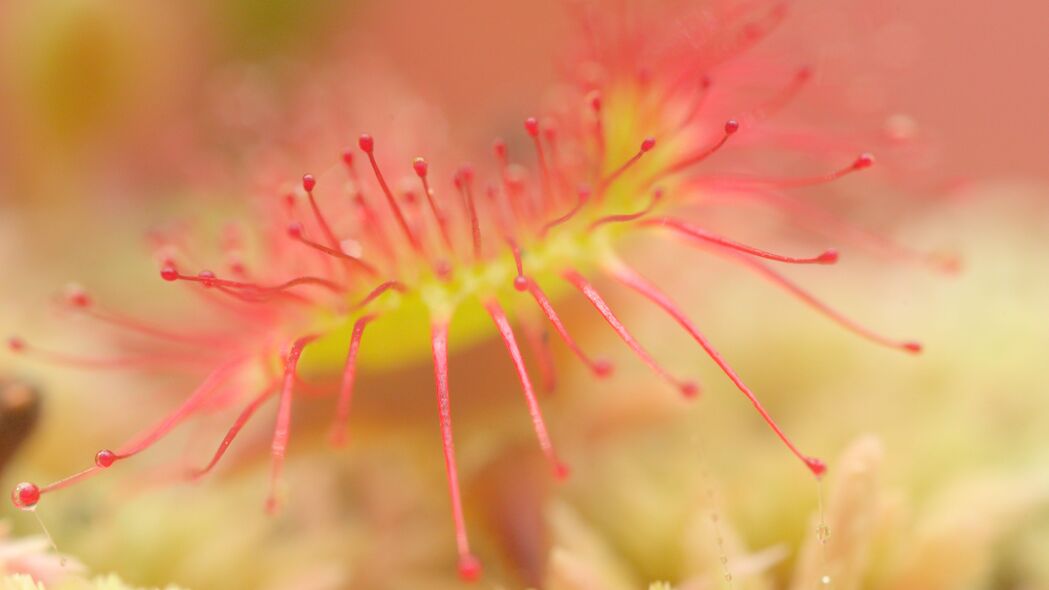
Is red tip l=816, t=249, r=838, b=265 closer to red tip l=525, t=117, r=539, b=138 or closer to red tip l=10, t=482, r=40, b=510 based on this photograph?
red tip l=525, t=117, r=539, b=138

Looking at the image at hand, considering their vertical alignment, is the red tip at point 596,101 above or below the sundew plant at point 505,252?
above

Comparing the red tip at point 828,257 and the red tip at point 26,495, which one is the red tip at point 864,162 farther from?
the red tip at point 26,495

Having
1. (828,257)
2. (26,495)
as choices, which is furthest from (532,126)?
(26,495)

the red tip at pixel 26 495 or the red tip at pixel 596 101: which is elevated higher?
the red tip at pixel 596 101

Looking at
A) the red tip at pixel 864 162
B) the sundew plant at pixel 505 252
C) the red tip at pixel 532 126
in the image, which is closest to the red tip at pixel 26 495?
the sundew plant at pixel 505 252

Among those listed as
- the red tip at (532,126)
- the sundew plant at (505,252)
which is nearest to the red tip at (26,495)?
the sundew plant at (505,252)

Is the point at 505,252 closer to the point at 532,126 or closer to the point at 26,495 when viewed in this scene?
the point at 532,126

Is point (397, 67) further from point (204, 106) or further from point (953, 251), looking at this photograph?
point (953, 251)

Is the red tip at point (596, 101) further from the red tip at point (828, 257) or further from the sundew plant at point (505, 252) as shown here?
the red tip at point (828, 257)

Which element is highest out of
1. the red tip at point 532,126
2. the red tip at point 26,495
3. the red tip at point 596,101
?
the red tip at point 532,126

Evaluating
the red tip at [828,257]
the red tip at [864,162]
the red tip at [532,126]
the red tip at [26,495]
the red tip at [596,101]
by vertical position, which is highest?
the red tip at [532,126]

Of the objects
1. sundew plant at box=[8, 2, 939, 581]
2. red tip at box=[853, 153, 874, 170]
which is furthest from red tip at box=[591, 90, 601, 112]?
red tip at box=[853, 153, 874, 170]

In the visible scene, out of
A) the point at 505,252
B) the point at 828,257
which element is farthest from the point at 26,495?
the point at 828,257
